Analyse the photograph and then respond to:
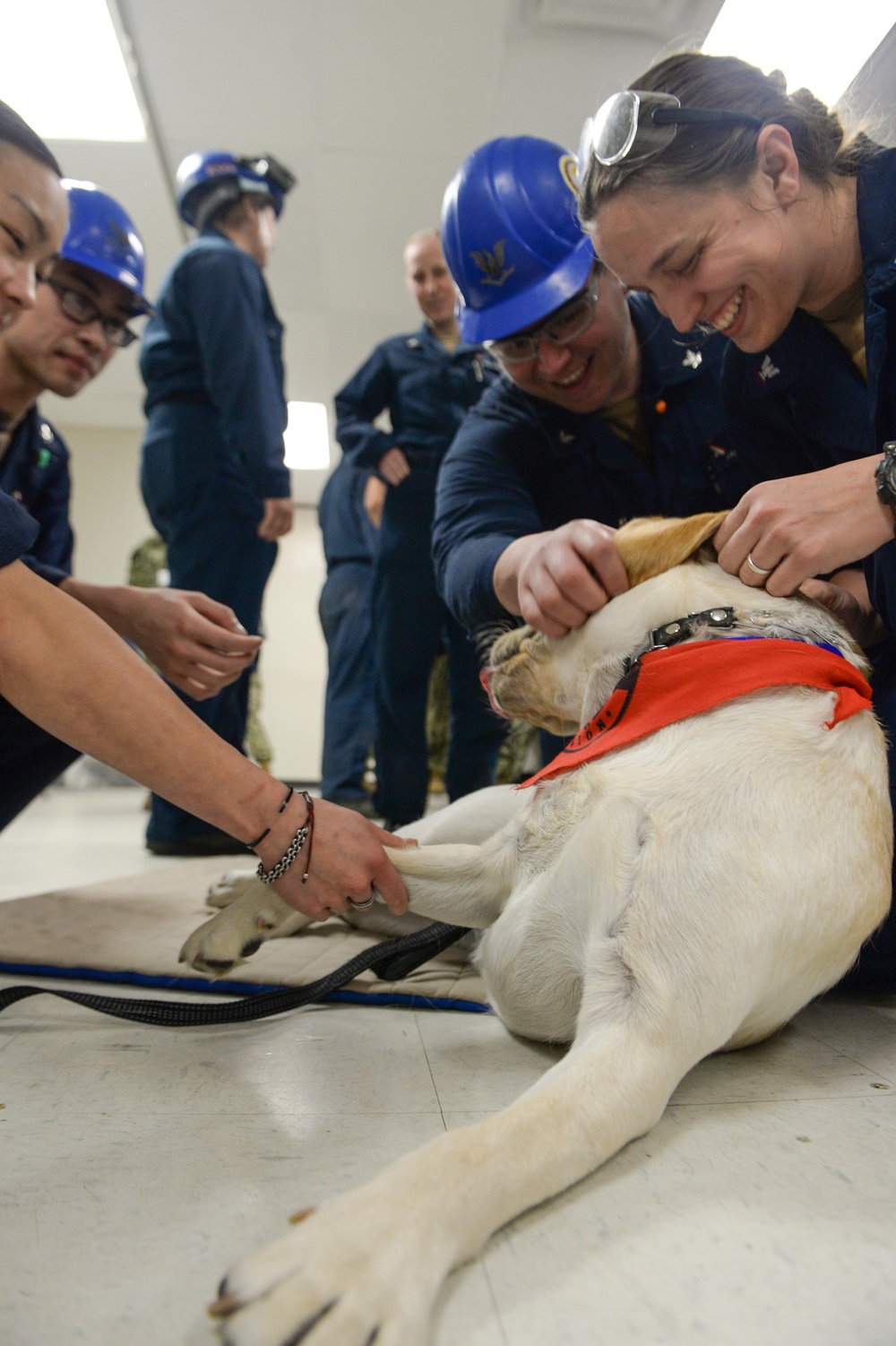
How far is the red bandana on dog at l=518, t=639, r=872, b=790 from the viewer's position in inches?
47.7

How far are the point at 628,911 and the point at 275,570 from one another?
10.7 meters

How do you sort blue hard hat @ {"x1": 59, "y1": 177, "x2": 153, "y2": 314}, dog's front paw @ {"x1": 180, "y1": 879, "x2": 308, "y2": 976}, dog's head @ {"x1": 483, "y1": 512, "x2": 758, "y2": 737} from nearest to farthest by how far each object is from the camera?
dog's head @ {"x1": 483, "y1": 512, "x2": 758, "y2": 737}
dog's front paw @ {"x1": 180, "y1": 879, "x2": 308, "y2": 976}
blue hard hat @ {"x1": 59, "y1": 177, "x2": 153, "y2": 314}

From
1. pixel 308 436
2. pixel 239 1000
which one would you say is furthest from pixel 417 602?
pixel 308 436

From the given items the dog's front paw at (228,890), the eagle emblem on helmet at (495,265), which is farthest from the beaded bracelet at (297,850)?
the eagle emblem on helmet at (495,265)

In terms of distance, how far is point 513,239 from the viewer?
2.23m

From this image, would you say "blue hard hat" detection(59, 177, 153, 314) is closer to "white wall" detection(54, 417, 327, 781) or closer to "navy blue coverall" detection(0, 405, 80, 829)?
"navy blue coverall" detection(0, 405, 80, 829)

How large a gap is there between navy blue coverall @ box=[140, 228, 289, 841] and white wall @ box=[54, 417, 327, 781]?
647 centimetres

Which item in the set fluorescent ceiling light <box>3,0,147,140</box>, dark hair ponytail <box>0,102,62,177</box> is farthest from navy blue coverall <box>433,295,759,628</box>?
fluorescent ceiling light <box>3,0,147,140</box>

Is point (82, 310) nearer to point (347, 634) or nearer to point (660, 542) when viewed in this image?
point (347, 634)

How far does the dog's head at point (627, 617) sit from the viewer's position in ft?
4.51

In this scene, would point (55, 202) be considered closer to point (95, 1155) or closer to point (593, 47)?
point (95, 1155)

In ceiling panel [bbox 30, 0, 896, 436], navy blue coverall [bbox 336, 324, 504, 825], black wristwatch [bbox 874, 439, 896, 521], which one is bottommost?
navy blue coverall [bbox 336, 324, 504, 825]

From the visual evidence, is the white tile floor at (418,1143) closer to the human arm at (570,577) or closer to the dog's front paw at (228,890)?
the dog's front paw at (228,890)

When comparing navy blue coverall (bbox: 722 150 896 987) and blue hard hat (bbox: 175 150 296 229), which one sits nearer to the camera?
navy blue coverall (bbox: 722 150 896 987)
